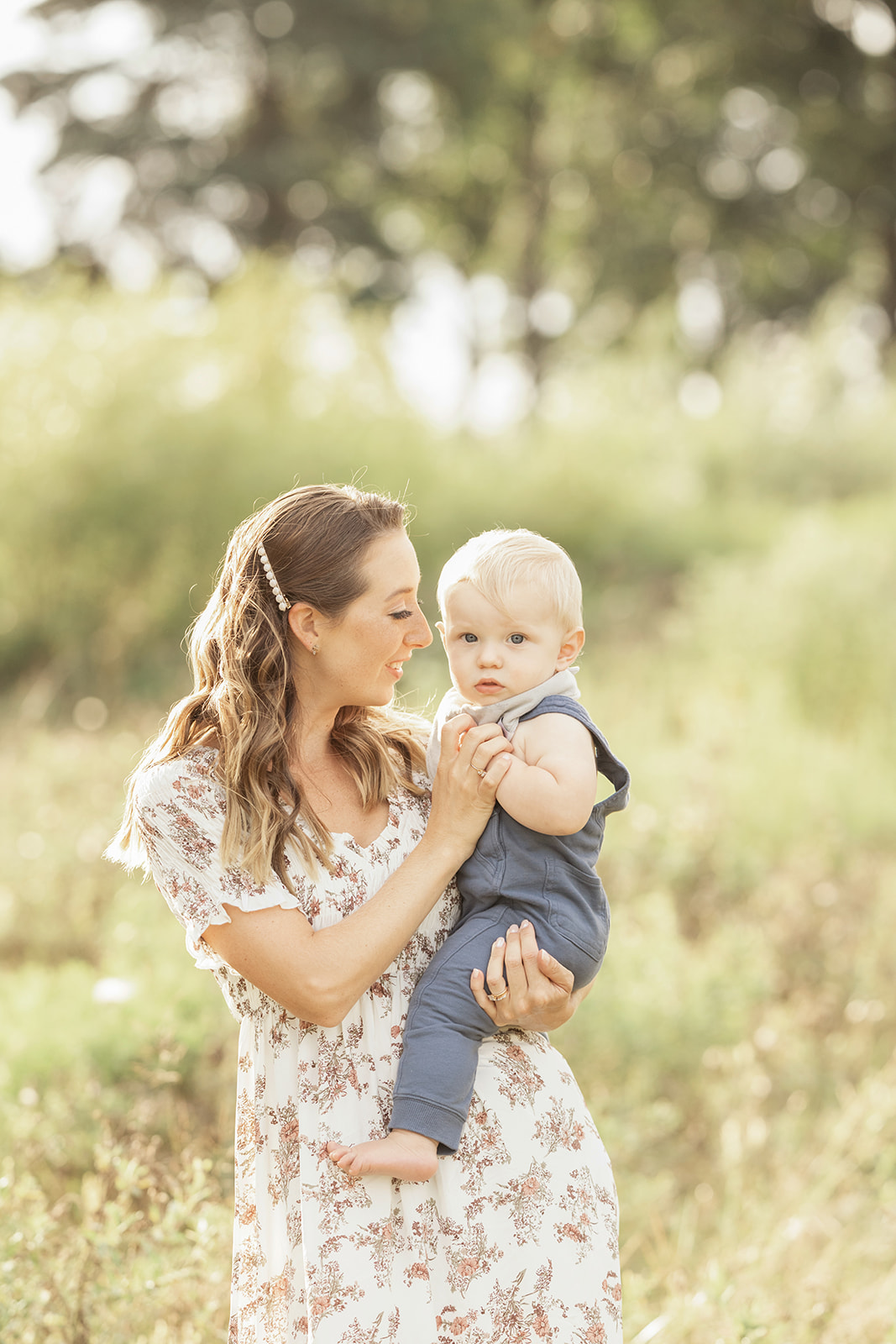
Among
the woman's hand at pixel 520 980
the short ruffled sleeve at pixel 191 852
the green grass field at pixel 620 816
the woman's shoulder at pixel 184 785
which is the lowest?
the green grass field at pixel 620 816

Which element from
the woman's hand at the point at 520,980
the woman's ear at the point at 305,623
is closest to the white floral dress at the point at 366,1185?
the woman's hand at the point at 520,980

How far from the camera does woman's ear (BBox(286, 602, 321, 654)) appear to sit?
79.4 inches

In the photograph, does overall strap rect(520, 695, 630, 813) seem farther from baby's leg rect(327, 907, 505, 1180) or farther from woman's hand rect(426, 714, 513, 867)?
baby's leg rect(327, 907, 505, 1180)

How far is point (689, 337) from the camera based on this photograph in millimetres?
23578

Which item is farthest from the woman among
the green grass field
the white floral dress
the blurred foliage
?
the blurred foliage

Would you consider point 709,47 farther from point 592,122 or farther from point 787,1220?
point 787,1220

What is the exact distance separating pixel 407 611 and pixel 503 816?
1.24ft

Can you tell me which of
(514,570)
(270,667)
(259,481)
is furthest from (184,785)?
(259,481)

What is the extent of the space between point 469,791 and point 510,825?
0.12 meters

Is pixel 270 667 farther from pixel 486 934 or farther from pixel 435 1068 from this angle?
pixel 435 1068

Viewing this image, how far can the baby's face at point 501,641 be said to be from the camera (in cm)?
203

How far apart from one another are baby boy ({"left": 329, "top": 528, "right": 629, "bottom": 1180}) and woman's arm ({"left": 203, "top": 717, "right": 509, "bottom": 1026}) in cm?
7

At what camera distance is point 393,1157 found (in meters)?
1.80

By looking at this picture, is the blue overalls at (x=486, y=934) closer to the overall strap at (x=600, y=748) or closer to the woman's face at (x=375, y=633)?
the overall strap at (x=600, y=748)
